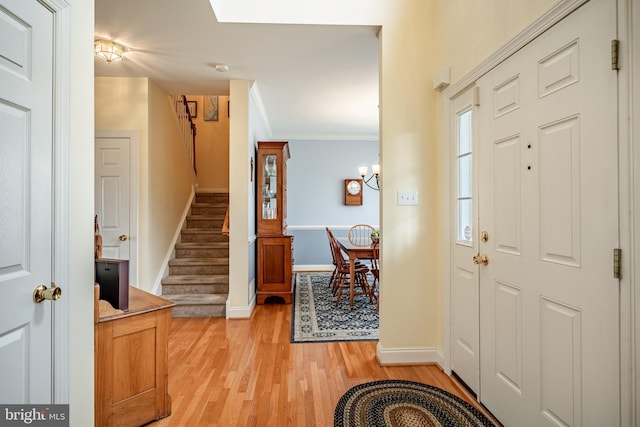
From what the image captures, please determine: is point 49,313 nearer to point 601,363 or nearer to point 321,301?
point 601,363

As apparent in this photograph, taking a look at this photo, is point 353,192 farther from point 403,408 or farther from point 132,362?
point 132,362

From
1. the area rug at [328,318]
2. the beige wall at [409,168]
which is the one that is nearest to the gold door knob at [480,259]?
the beige wall at [409,168]

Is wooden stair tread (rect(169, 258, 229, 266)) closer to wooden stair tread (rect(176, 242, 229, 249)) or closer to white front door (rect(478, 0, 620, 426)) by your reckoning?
wooden stair tread (rect(176, 242, 229, 249))

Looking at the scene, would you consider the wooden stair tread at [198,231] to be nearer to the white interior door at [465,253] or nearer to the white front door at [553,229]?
the white interior door at [465,253]

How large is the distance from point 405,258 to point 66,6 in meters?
2.41

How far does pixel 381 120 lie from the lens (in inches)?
101

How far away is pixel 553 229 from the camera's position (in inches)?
56.6

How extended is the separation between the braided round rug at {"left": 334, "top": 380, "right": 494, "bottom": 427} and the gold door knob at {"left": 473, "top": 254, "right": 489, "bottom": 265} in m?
0.88

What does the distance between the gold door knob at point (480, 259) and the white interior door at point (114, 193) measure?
3.54m

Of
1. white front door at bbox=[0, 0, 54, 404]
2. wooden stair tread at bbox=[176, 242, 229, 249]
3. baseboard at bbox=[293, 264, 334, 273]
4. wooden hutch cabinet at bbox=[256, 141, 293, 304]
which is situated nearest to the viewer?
white front door at bbox=[0, 0, 54, 404]

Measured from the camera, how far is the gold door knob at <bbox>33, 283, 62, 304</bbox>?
1137mm

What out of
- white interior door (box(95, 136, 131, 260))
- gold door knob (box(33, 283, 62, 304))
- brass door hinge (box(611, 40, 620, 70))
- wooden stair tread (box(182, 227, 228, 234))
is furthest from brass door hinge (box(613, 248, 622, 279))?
wooden stair tread (box(182, 227, 228, 234))

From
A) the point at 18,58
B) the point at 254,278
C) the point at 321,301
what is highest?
the point at 18,58

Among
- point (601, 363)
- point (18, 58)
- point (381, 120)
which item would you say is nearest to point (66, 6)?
point (18, 58)
